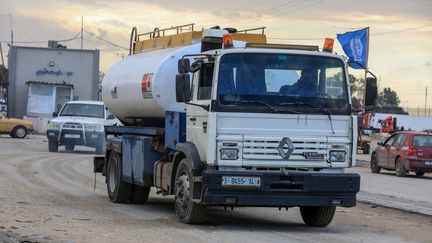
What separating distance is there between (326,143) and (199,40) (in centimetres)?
330

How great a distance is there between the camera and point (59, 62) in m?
54.2

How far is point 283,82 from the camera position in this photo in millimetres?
11766

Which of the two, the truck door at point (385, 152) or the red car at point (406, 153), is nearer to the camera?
the red car at point (406, 153)

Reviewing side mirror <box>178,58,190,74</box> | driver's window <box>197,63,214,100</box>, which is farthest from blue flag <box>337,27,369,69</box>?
side mirror <box>178,58,190,74</box>

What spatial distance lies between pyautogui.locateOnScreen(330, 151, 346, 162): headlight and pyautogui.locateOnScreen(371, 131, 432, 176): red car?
16204 mm

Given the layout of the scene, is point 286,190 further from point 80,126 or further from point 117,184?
point 80,126

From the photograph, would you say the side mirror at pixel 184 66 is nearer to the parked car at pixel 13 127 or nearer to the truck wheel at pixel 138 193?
the truck wheel at pixel 138 193

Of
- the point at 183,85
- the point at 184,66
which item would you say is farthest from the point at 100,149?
the point at 184,66

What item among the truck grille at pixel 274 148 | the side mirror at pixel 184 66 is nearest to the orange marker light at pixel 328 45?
the truck grille at pixel 274 148

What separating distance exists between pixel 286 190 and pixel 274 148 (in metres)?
0.62

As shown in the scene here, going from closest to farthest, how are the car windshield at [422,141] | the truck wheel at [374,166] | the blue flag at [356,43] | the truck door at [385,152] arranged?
the car windshield at [422,141] → the truck door at [385,152] → the truck wheel at [374,166] → the blue flag at [356,43]

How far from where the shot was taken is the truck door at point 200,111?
38.6ft

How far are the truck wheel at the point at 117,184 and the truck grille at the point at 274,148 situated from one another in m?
4.61

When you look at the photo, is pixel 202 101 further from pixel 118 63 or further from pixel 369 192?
pixel 369 192
